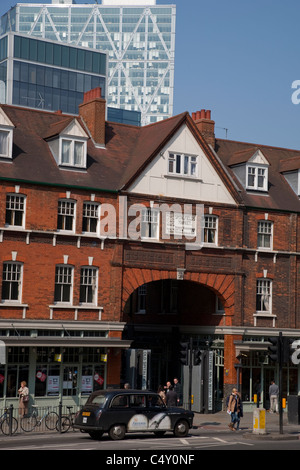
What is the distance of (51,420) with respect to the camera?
3334 cm

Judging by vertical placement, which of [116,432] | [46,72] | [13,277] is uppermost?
[46,72]

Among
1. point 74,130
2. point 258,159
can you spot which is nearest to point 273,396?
point 258,159

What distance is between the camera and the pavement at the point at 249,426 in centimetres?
3241

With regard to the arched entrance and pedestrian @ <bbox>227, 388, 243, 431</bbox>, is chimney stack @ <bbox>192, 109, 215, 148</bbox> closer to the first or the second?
the arched entrance

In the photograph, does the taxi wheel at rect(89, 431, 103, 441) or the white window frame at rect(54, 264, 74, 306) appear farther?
the white window frame at rect(54, 264, 74, 306)

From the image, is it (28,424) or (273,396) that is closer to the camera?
(28,424)

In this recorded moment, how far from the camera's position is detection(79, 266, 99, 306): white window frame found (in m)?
42.7

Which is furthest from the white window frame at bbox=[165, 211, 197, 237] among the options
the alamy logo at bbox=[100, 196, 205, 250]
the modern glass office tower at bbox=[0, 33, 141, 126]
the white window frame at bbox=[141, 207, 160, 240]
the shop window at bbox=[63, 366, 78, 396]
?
the modern glass office tower at bbox=[0, 33, 141, 126]

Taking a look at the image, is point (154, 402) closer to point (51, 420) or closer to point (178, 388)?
point (51, 420)

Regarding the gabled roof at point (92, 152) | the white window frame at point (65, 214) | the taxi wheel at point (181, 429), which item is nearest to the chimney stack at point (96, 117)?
the gabled roof at point (92, 152)

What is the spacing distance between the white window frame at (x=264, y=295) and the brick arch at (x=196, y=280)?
1.95 meters

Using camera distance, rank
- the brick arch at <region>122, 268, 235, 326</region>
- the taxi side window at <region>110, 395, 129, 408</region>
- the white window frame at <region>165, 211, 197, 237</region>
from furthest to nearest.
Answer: the white window frame at <region>165, 211, 197, 237</region>, the brick arch at <region>122, 268, 235, 326</region>, the taxi side window at <region>110, 395, 129, 408</region>

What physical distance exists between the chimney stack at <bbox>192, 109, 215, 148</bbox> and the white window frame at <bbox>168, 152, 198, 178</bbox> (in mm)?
3571

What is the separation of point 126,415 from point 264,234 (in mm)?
19907
